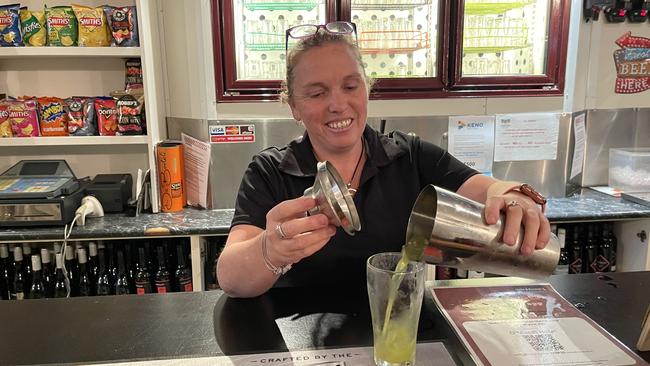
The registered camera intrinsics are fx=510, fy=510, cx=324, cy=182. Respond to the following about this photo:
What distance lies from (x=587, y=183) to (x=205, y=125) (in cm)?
203

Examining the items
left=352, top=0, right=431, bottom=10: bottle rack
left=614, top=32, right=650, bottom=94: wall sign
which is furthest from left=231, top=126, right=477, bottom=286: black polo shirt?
left=614, top=32, right=650, bottom=94: wall sign

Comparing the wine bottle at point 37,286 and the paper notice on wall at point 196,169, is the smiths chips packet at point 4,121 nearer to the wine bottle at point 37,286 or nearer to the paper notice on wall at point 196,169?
the wine bottle at point 37,286

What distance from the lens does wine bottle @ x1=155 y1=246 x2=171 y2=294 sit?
87.1 inches

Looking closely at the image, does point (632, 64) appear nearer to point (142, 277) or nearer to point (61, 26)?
point (142, 277)

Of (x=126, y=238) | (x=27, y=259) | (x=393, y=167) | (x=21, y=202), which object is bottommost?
(x=27, y=259)

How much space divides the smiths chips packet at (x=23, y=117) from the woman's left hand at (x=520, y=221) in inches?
87.5

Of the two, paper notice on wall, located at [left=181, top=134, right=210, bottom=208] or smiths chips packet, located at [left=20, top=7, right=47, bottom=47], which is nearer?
smiths chips packet, located at [left=20, top=7, right=47, bottom=47]

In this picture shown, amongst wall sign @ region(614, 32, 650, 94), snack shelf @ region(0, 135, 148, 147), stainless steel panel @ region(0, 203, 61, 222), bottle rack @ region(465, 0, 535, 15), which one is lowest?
stainless steel panel @ region(0, 203, 61, 222)

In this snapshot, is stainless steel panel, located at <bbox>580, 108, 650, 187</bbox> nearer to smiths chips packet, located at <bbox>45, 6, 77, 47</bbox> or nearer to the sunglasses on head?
the sunglasses on head

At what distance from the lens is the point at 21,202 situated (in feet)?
6.89

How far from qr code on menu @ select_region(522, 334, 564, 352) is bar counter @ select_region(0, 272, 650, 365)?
4.7 inches

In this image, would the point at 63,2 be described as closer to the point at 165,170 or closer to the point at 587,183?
the point at 165,170

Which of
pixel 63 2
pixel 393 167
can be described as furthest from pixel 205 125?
pixel 393 167

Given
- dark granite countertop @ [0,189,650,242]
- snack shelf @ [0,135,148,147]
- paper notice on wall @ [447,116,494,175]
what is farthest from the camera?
paper notice on wall @ [447,116,494,175]
